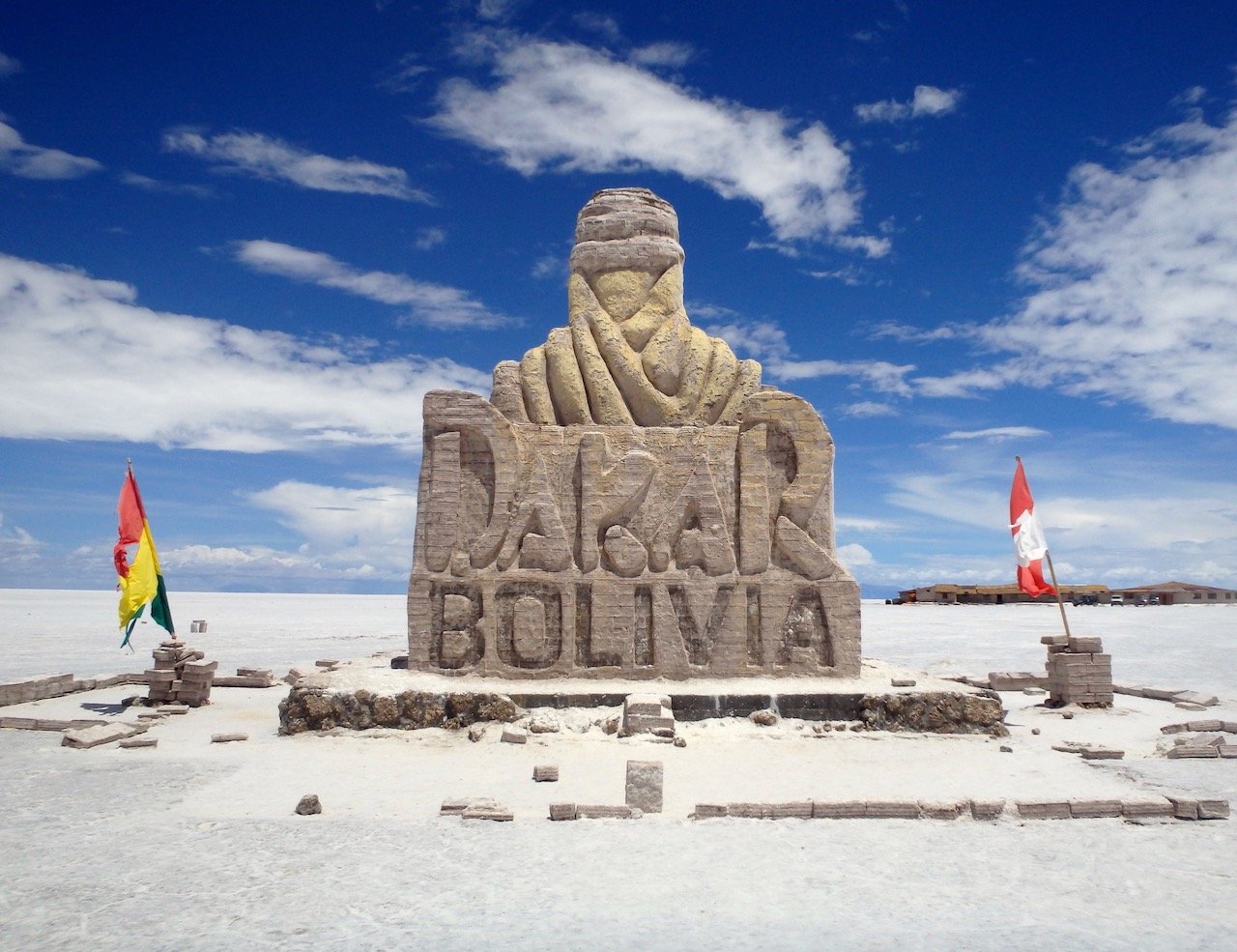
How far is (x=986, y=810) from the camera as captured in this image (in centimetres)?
777

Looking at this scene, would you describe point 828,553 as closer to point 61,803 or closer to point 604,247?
point 604,247

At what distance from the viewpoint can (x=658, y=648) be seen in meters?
12.3

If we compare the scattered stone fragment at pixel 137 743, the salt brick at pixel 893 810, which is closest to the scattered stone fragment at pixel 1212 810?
the salt brick at pixel 893 810

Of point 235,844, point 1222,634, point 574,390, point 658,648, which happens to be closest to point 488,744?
point 658,648

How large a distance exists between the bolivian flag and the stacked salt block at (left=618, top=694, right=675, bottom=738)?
719 centimetres

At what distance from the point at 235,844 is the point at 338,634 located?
22536mm

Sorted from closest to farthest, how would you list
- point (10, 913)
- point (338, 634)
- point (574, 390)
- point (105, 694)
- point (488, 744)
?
point (10, 913), point (488, 744), point (574, 390), point (105, 694), point (338, 634)

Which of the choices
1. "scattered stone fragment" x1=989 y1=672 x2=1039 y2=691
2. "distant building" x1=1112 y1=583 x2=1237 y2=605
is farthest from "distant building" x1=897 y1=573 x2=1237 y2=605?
"scattered stone fragment" x1=989 y1=672 x2=1039 y2=691

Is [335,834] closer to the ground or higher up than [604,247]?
closer to the ground

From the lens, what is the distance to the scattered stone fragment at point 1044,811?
7793mm

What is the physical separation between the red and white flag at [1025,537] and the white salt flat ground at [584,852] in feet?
8.45

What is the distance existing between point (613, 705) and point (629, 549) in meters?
2.08

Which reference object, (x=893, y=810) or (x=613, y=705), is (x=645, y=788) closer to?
(x=893, y=810)

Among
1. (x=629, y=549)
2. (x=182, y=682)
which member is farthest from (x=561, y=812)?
(x=182, y=682)
